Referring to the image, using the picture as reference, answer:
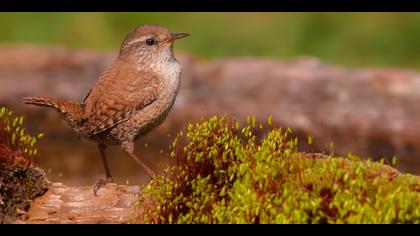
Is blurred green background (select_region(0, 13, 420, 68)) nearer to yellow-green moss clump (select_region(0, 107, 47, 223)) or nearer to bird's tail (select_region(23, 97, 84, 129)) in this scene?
bird's tail (select_region(23, 97, 84, 129))

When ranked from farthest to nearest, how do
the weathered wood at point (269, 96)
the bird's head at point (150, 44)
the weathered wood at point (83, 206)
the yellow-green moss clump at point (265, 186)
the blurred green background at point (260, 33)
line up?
1. the blurred green background at point (260, 33)
2. the weathered wood at point (269, 96)
3. the bird's head at point (150, 44)
4. the weathered wood at point (83, 206)
5. the yellow-green moss clump at point (265, 186)

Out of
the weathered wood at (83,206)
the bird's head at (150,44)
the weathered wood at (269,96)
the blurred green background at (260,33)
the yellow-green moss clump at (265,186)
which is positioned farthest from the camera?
the blurred green background at (260,33)

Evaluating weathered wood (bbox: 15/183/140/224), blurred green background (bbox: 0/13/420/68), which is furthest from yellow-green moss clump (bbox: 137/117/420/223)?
blurred green background (bbox: 0/13/420/68)

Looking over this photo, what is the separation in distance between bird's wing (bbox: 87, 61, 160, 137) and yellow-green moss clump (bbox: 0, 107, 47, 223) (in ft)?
2.45

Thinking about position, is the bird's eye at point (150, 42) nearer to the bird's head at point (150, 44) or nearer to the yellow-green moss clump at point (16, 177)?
the bird's head at point (150, 44)

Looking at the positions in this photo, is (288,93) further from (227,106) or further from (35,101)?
(35,101)

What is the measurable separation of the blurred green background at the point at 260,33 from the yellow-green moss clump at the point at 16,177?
5563 millimetres

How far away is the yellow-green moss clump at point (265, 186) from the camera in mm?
5832

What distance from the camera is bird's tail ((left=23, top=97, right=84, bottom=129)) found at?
7539 millimetres

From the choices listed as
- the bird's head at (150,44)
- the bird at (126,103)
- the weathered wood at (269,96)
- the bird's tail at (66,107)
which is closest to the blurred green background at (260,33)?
the weathered wood at (269,96)

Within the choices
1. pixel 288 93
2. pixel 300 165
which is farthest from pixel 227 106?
pixel 300 165

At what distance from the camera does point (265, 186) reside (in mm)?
6184

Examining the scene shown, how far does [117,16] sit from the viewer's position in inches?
516

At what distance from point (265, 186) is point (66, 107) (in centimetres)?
222
